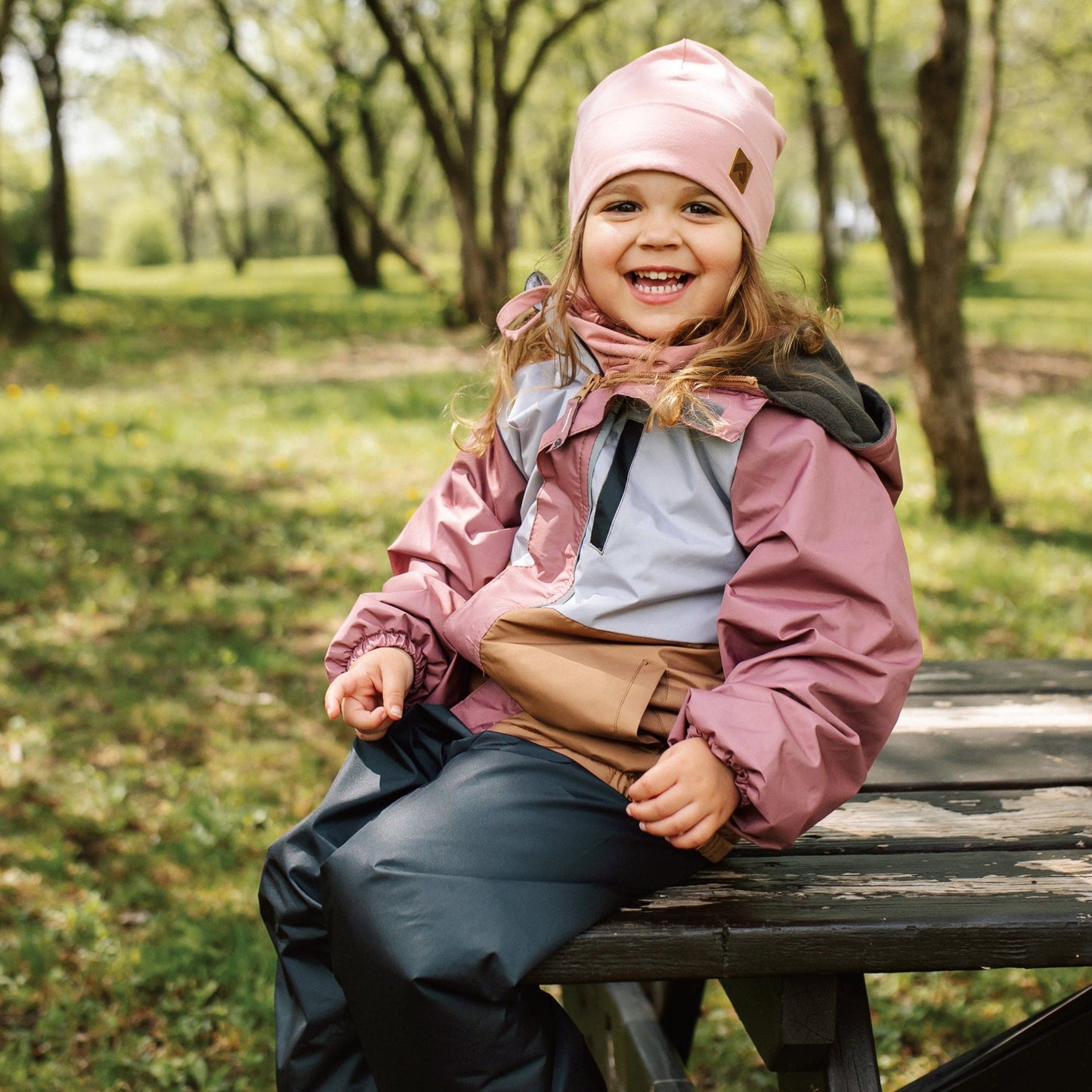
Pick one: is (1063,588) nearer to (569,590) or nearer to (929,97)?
(929,97)

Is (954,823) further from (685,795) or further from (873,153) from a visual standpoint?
(873,153)

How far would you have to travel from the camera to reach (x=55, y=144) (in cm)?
1897

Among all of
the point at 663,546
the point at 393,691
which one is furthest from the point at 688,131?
the point at 393,691

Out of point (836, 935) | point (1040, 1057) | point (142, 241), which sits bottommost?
point (142, 241)

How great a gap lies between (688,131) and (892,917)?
1174mm

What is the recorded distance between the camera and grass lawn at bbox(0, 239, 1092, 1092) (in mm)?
2512

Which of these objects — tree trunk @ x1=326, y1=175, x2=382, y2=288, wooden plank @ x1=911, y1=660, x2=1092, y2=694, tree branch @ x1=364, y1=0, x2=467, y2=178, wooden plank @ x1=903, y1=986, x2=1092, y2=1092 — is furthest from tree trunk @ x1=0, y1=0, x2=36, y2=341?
wooden plank @ x1=903, y1=986, x2=1092, y2=1092

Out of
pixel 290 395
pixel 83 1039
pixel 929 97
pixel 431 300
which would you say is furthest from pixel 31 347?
pixel 83 1039

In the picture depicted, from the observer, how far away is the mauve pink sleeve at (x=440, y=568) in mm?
1861

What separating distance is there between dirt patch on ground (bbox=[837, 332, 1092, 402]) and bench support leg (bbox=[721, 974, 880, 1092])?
7.53 m

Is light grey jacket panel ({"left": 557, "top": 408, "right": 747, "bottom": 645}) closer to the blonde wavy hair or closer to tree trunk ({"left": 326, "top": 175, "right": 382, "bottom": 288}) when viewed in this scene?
the blonde wavy hair

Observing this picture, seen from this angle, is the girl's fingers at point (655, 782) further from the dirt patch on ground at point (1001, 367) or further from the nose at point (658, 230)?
the dirt patch on ground at point (1001, 367)

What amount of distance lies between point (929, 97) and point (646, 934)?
4.23 meters

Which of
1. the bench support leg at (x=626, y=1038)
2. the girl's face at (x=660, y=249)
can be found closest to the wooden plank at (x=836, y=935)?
the bench support leg at (x=626, y=1038)
